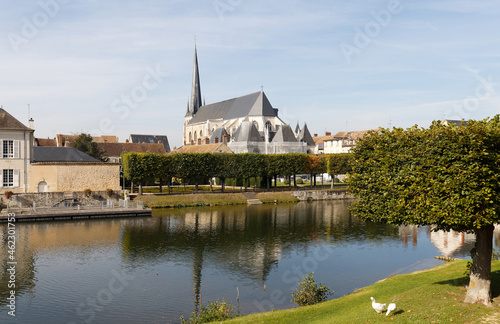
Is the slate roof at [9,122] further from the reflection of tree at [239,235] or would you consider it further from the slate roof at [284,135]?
the slate roof at [284,135]

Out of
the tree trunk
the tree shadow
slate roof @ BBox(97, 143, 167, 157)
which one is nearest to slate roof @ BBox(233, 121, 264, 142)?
slate roof @ BBox(97, 143, 167, 157)

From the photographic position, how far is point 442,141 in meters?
Answer: 14.0

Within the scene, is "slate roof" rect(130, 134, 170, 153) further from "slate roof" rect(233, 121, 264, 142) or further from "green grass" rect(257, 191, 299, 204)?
"green grass" rect(257, 191, 299, 204)

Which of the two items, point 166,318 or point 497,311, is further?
point 166,318

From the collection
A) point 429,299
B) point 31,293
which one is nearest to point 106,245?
point 31,293

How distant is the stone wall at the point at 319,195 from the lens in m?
67.8

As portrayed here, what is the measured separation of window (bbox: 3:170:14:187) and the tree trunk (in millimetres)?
49797

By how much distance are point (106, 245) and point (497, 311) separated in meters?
25.9

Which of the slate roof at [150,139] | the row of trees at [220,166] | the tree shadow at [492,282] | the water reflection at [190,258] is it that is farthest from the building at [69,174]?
the slate roof at [150,139]

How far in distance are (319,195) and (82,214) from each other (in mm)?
37281

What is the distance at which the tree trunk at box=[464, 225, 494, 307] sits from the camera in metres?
13.8

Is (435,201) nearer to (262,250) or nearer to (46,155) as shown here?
(262,250)

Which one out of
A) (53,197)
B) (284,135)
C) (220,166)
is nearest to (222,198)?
(220,166)

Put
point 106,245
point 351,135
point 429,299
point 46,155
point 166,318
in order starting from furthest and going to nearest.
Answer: point 351,135 → point 46,155 → point 106,245 → point 166,318 → point 429,299
